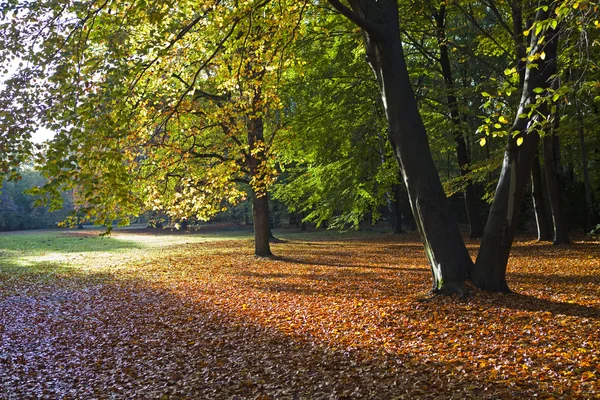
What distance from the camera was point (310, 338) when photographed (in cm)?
688

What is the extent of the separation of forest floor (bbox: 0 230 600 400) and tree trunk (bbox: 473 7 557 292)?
1.52ft

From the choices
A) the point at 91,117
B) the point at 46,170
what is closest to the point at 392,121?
the point at 91,117

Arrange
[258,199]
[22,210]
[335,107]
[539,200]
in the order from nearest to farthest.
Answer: [335,107] < [539,200] < [258,199] < [22,210]

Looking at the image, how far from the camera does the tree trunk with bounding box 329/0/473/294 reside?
8.10 m

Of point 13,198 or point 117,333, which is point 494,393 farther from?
point 13,198

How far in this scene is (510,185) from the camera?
7.97 meters

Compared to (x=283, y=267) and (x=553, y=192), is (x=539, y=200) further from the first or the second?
(x=283, y=267)

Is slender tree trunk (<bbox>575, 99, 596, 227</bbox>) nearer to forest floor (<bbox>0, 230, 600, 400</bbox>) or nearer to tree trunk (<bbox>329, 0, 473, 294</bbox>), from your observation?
forest floor (<bbox>0, 230, 600, 400</bbox>)

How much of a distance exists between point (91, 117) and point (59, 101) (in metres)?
0.68

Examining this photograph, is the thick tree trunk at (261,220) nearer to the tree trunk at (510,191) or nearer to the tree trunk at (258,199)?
the tree trunk at (258,199)

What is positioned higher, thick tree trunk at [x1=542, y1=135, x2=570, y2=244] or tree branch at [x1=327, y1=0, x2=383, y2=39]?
tree branch at [x1=327, y1=0, x2=383, y2=39]

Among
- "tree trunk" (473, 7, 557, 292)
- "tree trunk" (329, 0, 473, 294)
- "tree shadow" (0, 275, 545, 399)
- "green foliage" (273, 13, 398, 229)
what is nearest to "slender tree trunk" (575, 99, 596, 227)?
"green foliage" (273, 13, 398, 229)

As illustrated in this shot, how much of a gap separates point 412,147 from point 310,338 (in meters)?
3.54

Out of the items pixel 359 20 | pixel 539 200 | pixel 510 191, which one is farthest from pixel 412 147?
pixel 539 200
